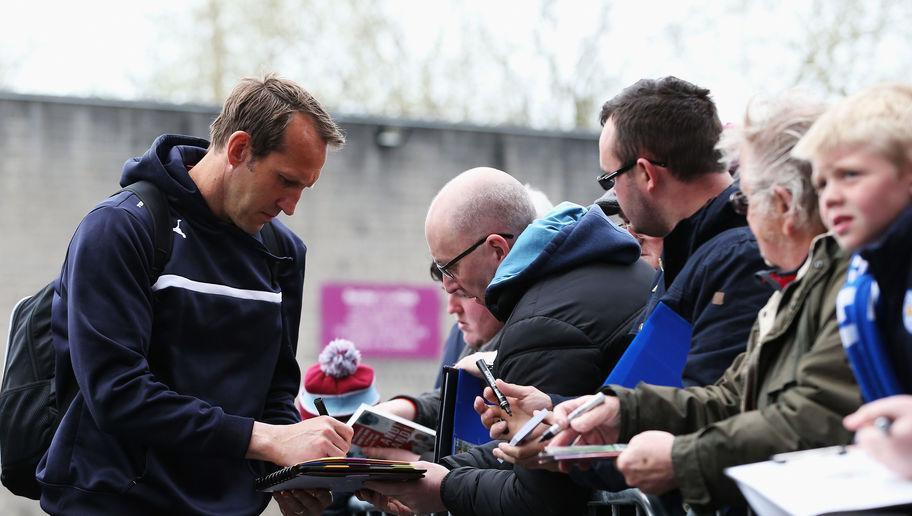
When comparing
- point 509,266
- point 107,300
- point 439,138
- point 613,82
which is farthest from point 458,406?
point 613,82

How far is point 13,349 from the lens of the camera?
13.0 feet

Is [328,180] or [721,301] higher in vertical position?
[721,301]

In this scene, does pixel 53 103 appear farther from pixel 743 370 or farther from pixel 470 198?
pixel 743 370

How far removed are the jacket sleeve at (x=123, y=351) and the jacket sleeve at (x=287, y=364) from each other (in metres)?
0.46

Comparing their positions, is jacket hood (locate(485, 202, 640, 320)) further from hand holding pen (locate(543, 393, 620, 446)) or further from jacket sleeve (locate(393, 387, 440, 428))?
jacket sleeve (locate(393, 387, 440, 428))

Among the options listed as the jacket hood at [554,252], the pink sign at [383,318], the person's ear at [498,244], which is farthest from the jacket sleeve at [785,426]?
the pink sign at [383,318]

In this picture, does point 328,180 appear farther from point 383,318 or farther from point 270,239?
point 270,239

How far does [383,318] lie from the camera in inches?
561

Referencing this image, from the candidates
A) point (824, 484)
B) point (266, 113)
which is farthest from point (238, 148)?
point (824, 484)

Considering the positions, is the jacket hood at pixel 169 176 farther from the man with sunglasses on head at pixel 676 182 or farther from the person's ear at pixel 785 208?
the person's ear at pixel 785 208

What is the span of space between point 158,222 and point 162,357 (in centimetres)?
44

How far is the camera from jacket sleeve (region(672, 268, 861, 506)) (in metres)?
2.38

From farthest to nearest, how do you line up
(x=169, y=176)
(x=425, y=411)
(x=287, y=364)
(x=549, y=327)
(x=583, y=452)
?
(x=425, y=411)
(x=287, y=364)
(x=169, y=176)
(x=549, y=327)
(x=583, y=452)

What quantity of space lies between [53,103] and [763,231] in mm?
12350
